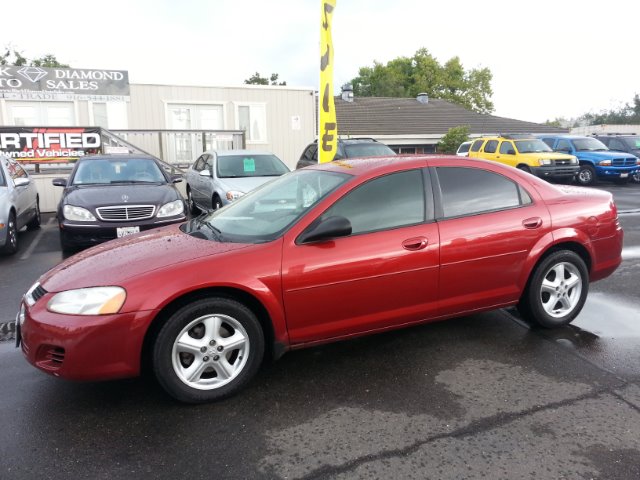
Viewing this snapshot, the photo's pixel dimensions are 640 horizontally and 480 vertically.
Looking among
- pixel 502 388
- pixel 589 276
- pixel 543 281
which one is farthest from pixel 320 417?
pixel 589 276

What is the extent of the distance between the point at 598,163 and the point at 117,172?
15932 millimetres

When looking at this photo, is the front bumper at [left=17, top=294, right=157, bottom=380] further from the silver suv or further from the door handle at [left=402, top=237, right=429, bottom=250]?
the silver suv

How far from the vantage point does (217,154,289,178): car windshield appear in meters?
9.84

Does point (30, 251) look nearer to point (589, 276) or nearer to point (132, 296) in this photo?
point (132, 296)

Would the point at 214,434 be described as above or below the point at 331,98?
below

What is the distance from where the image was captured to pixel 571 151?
18.4 meters

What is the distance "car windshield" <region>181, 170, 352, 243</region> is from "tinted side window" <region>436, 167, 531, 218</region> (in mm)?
783

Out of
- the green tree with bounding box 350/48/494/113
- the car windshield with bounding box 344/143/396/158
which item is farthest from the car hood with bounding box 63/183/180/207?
the green tree with bounding box 350/48/494/113

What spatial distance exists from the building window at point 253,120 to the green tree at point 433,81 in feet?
117

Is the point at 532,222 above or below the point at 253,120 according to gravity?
below

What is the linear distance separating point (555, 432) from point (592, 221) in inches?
85.9

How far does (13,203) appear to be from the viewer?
295 inches

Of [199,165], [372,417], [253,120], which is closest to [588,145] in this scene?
[253,120]

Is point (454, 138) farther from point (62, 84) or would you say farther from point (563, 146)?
point (62, 84)
